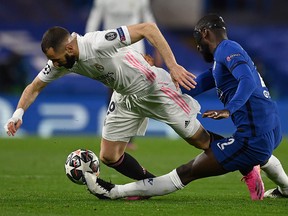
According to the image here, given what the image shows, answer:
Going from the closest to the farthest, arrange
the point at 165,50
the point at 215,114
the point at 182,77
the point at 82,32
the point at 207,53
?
the point at 215,114, the point at 182,77, the point at 165,50, the point at 207,53, the point at 82,32

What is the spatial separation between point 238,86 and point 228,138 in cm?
73

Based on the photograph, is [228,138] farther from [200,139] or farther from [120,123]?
[120,123]

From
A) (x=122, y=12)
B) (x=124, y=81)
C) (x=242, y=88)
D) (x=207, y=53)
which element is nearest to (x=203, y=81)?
(x=207, y=53)

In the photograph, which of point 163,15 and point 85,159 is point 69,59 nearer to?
point 85,159

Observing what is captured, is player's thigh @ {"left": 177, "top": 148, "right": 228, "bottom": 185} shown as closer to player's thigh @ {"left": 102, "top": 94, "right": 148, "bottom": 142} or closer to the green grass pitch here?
A: the green grass pitch

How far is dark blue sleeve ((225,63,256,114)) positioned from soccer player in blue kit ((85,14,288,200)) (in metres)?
0.04

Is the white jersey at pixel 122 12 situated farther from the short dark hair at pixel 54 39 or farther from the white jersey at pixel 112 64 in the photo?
the short dark hair at pixel 54 39

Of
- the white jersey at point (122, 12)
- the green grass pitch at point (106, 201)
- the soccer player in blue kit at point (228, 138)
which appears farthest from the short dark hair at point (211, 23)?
the white jersey at point (122, 12)

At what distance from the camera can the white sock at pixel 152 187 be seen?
7914 millimetres

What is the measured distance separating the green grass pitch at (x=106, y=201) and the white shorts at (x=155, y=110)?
2.20 ft

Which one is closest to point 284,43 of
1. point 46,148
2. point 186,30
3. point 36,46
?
point 186,30

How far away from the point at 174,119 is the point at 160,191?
2.37ft

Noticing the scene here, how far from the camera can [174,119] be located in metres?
8.26

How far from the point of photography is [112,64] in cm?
789
